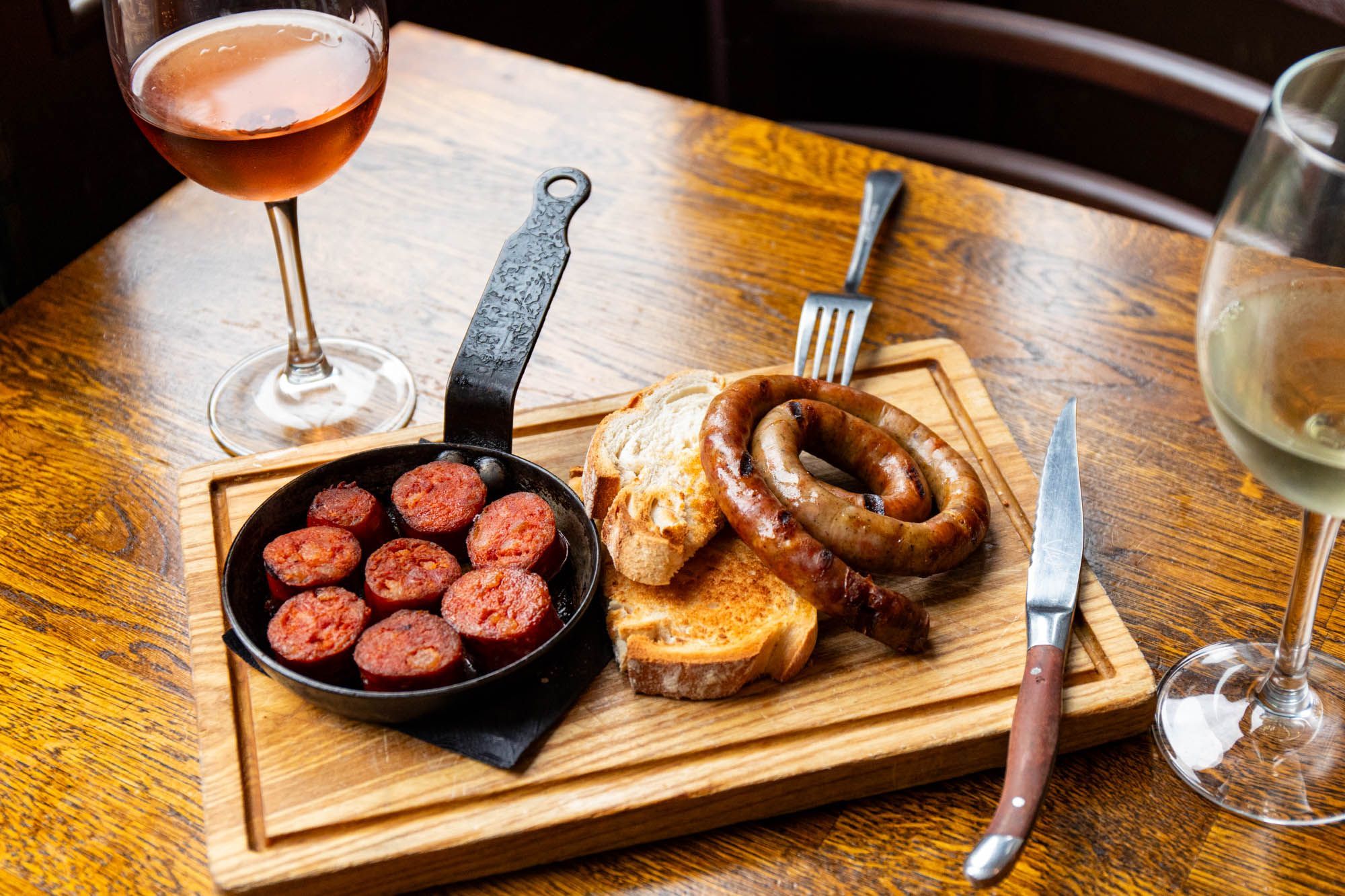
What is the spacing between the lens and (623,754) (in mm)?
1234

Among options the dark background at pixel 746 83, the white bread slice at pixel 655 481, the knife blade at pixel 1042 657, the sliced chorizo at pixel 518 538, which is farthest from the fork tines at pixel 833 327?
the dark background at pixel 746 83

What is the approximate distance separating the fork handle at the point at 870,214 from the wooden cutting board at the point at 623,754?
0.66 metres

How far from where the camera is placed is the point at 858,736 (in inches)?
49.4

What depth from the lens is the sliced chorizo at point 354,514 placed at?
4.43 feet

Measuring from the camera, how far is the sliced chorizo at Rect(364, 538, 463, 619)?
1.28 m

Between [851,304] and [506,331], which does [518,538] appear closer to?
[506,331]

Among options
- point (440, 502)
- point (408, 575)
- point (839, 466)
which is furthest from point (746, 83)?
point (408, 575)

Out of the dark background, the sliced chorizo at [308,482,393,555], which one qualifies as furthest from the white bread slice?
the dark background

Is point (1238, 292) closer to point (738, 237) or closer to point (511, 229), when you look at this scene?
point (738, 237)

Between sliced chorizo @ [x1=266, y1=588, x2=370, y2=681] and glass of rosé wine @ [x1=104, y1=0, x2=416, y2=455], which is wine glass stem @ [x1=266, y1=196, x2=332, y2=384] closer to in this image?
glass of rosé wine @ [x1=104, y1=0, x2=416, y2=455]

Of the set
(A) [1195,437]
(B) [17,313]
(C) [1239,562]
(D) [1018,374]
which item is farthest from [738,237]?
(B) [17,313]

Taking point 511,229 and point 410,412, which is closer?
point 410,412

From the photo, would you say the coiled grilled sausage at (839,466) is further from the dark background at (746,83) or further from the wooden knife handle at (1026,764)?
the dark background at (746,83)

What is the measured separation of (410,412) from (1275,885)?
120 cm
